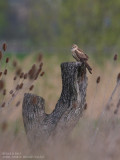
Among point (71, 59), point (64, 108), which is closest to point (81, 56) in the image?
point (64, 108)

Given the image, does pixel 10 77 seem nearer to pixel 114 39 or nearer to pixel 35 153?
pixel 35 153

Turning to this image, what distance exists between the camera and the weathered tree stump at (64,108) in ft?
20.7

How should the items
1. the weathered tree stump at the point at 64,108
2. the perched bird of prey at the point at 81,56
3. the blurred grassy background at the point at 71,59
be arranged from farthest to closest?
1. the perched bird of prey at the point at 81,56
2. the weathered tree stump at the point at 64,108
3. the blurred grassy background at the point at 71,59

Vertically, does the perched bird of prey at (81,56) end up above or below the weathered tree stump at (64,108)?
above

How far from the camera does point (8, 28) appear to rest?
64.3 meters

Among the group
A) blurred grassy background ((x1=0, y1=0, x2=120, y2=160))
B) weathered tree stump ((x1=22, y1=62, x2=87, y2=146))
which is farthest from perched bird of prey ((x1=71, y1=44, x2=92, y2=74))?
blurred grassy background ((x1=0, y1=0, x2=120, y2=160))

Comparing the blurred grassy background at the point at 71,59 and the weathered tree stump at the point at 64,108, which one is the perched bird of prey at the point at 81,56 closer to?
the weathered tree stump at the point at 64,108

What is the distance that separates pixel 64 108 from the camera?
6.45 m

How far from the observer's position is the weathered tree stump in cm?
631

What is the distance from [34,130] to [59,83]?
4.70 meters

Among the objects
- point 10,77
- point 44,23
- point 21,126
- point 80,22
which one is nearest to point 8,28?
point 44,23

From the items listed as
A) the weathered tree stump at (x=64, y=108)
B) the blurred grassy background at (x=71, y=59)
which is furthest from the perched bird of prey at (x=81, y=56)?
the blurred grassy background at (x=71, y=59)

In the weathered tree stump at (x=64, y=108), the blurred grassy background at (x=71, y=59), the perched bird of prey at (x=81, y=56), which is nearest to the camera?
the blurred grassy background at (x=71, y=59)

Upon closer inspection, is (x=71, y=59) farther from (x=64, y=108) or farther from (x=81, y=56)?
(x=64, y=108)
